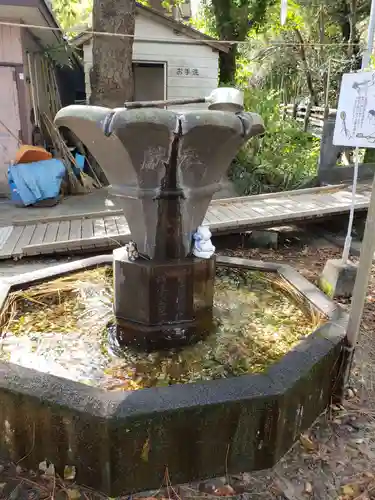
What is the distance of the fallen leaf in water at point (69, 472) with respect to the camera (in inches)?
89.4

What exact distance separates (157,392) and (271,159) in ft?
27.4

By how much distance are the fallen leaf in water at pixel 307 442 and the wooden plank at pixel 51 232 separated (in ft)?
13.5

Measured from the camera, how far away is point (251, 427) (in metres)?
2.32

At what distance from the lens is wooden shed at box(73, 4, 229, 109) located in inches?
409

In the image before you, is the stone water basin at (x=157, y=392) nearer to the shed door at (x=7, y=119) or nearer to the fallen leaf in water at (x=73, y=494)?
the fallen leaf in water at (x=73, y=494)

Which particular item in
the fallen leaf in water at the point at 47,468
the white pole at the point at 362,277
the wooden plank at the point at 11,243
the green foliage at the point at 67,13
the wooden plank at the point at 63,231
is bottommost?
the fallen leaf in water at the point at 47,468

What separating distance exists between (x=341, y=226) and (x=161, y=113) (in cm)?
585

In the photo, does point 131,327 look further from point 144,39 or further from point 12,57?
point 144,39

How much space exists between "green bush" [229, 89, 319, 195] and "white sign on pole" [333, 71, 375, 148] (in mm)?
4472

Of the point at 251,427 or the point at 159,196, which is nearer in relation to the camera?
the point at 251,427

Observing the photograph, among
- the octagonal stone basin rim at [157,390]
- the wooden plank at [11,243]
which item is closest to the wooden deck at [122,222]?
the wooden plank at [11,243]

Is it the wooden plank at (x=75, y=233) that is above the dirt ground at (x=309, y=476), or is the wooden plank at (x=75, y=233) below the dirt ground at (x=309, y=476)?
above

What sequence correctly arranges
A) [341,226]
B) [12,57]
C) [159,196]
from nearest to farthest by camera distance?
1. [159,196]
2. [341,226]
3. [12,57]

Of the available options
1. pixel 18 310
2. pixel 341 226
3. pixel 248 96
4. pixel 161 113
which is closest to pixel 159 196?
pixel 161 113
